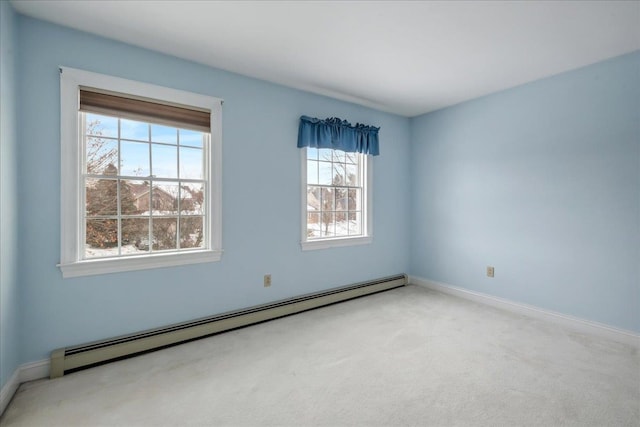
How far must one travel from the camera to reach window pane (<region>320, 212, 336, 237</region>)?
13.0 feet

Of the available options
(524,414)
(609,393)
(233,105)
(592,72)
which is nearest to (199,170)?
(233,105)

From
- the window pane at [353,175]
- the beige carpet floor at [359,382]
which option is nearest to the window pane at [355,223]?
the window pane at [353,175]

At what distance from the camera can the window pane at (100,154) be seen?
2485mm

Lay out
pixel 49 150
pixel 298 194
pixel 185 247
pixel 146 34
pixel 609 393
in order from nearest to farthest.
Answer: pixel 609 393 < pixel 49 150 < pixel 146 34 < pixel 185 247 < pixel 298 194

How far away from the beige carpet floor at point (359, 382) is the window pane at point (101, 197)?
1.24m

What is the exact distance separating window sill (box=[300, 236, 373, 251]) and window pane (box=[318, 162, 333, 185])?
30.2 inches

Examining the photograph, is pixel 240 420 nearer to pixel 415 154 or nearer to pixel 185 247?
pixel 185 247

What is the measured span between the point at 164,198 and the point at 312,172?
1.75 m

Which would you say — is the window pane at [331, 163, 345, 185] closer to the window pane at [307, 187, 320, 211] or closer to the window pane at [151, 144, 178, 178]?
the window pane at [307, 187, 320, 211]

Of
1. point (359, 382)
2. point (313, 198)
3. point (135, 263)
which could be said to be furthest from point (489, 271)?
point (135, 263)

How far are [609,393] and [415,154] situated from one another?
350cm

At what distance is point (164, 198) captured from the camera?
2.82 meters

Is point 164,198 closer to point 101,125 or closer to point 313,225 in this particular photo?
point 101,125

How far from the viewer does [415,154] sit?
187 inches
